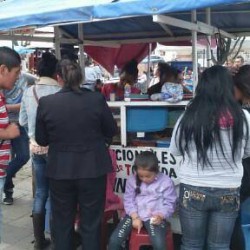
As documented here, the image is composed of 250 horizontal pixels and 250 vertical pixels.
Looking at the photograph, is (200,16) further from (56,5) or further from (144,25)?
(56,5)

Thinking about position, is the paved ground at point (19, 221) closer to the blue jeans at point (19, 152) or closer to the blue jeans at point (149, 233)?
the blue jeans at point (19, 152)

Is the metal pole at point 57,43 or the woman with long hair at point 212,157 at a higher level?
the metal pole at point 57,43

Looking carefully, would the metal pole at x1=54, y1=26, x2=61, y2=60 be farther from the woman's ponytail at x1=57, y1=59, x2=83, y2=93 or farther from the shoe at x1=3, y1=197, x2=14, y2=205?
the shoe at x1=3, y1=197, x2=14, y2=205

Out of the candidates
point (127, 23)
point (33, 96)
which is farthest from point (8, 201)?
point (127, 23)

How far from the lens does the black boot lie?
151 inches

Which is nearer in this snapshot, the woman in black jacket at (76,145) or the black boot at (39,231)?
the woman in black jacket at (76,145)

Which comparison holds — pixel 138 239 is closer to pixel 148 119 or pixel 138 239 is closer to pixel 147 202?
pixel 147 202

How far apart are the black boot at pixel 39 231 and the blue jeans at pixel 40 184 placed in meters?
0.05

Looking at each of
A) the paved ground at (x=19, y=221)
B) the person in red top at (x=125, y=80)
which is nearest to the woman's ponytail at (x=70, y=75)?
the paved ground at (x=19, y=221)

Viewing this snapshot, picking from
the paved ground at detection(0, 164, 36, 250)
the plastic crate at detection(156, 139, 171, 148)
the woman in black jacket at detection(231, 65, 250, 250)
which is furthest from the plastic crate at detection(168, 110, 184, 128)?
the paved ground at detection(0, 164, 36, 250)

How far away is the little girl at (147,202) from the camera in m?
3.29

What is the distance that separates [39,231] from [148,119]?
1.41 m

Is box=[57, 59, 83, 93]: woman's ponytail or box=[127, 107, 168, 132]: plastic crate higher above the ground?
box=[57, 59, 83, 93]: woman's ponytail

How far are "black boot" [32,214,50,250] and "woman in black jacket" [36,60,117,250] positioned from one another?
0.62 meters
